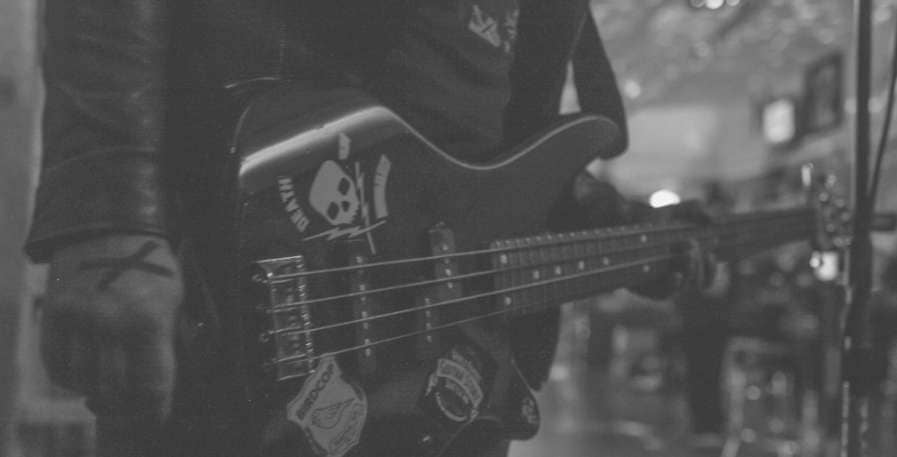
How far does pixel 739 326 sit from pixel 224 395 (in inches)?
178

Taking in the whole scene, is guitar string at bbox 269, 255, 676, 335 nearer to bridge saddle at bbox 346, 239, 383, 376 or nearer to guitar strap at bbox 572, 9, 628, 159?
bridge saddle at bbox 346, 239, 383, 376

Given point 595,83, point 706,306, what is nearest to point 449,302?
point 595,83

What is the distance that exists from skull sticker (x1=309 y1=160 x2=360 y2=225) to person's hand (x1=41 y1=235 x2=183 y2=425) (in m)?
0.16

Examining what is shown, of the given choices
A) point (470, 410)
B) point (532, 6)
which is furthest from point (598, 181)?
point (470, 410)

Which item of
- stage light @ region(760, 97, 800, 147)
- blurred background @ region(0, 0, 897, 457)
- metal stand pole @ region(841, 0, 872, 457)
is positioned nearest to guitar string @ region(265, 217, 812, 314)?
metal stand pole @ region(841, 0, 872, 457)

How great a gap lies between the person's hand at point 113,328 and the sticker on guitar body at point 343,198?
0.43ft

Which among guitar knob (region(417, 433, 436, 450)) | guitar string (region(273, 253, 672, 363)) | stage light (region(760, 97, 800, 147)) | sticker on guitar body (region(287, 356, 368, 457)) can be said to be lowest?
guitar knob (region(417, 433, 436, 450))

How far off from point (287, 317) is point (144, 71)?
23 centimetres

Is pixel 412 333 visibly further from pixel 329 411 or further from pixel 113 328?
pixel 113 328

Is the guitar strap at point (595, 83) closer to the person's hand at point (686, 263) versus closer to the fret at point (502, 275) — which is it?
the person's hand at point (686, 263)

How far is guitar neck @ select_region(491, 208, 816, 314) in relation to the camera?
3.24 feet

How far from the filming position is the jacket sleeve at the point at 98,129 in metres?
0.64

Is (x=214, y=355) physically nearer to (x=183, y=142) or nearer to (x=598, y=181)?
(x=183, y=142)

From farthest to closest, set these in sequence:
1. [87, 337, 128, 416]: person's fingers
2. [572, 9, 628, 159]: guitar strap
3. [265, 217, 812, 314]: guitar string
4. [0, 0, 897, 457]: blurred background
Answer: [0, 0, 897, 457]: blurred background
[572, 9, 628, 159]: guitar strap
[265, 217, 812, 314]: guitar string
[87, 337, 128, 416]: person's fingers
